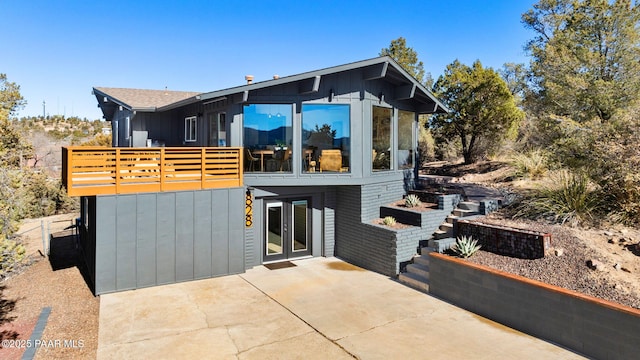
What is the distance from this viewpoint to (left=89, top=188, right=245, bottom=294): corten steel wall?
8.48 metres

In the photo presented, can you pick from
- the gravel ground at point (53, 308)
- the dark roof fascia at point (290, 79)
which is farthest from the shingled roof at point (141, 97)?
the gravel ground at point (53, 308)

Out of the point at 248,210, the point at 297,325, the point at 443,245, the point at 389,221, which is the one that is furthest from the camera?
the point at 389,221

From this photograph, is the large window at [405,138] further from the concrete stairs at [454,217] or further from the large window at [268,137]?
the large window at [268,137]

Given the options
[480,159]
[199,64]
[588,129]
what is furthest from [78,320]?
[199,64]

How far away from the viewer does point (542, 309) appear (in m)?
6.34

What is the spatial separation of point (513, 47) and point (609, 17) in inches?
384

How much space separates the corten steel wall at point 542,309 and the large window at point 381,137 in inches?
164

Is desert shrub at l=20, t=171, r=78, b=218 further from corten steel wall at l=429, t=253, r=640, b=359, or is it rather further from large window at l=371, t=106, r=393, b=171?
corten steel wall at l=429, t=253, r=640, b=359

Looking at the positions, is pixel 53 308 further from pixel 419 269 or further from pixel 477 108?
pixel 477 108

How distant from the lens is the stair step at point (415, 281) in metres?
8.74

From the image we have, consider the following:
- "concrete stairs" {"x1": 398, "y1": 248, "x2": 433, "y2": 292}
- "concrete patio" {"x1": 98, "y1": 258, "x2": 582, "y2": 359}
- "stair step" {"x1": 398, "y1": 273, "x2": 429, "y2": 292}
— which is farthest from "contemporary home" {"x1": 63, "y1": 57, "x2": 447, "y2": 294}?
"concrete patio" {"x1": 98, "y1": 258, "x2": 582, "y2": 359}

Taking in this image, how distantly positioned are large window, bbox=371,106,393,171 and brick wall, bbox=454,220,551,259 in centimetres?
342

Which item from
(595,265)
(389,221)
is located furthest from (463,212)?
(595,265)

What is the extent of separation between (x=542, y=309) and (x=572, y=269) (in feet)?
3.57
